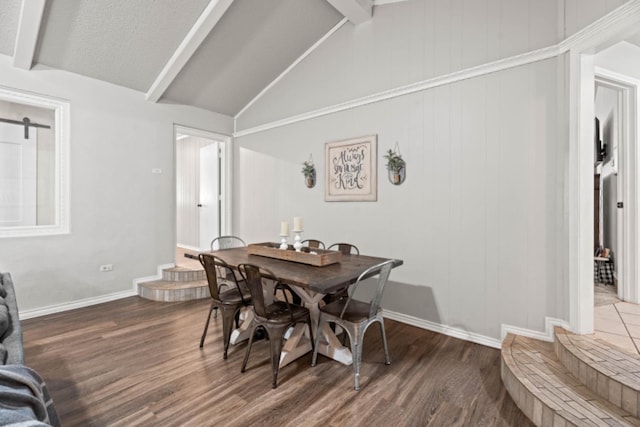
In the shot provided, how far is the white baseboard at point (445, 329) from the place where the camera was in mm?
2771

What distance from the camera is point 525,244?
8.55 feet

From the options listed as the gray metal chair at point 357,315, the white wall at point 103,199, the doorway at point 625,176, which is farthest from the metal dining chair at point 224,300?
the doorway at point 625,176

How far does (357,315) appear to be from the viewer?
7.50 ft

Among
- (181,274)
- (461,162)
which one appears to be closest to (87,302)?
(181,274)

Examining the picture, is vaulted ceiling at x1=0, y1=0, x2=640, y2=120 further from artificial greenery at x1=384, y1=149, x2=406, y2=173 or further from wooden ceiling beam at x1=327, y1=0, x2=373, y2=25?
artificial greenery at x1=384, y1=149, x2=406, y2=173

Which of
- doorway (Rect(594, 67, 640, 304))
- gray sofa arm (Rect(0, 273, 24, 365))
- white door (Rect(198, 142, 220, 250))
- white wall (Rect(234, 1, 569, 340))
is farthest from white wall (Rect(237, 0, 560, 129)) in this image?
gray sofa arm (Rect(0, 273, 24, 365))

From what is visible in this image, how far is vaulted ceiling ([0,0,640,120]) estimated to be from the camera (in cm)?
297

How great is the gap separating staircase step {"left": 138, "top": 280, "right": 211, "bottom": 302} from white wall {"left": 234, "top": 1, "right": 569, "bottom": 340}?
1765 millimetres

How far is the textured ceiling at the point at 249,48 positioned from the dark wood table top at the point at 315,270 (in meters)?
2.64

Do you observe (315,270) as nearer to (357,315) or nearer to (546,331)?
(357,315)

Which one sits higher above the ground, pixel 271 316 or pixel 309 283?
pixel 309 283

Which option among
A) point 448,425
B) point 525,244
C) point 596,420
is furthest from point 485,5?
point 448,425

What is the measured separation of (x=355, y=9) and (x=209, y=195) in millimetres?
3897

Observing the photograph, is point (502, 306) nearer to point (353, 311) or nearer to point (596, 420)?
point (596, 420)
